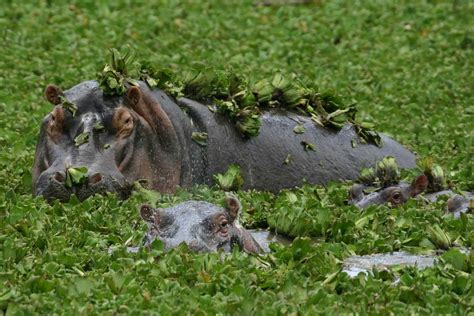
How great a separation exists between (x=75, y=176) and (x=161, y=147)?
991 millimetres

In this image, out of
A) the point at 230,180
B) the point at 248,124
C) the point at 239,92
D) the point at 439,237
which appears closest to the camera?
the point at 439,237

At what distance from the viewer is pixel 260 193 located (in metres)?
10.6

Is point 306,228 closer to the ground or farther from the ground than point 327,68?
farther from the ground

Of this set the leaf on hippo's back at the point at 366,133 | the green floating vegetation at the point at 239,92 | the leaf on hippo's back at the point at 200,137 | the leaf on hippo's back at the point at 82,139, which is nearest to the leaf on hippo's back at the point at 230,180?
the leaf on hippo's back at the point at 200,137

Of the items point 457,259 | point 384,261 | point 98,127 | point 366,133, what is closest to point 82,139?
point 98,127

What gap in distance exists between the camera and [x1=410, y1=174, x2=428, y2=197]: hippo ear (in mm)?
10461

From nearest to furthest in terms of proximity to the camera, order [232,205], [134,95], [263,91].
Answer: [232,205]
[134,95]
[263,91]

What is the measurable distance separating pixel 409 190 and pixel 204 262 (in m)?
3.15

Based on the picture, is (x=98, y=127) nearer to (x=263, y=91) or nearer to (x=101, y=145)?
(x=101, y=145)

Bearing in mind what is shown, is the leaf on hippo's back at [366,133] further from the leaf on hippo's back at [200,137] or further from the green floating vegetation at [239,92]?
the leaf on hippo's back at [200,137]

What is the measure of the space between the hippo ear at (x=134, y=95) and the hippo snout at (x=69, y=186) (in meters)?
0.71

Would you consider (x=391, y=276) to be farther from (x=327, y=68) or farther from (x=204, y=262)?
(x=327, y=68)

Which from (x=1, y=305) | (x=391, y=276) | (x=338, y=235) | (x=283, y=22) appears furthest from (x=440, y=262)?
(x=283, y=22)

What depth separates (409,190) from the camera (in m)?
10.5
